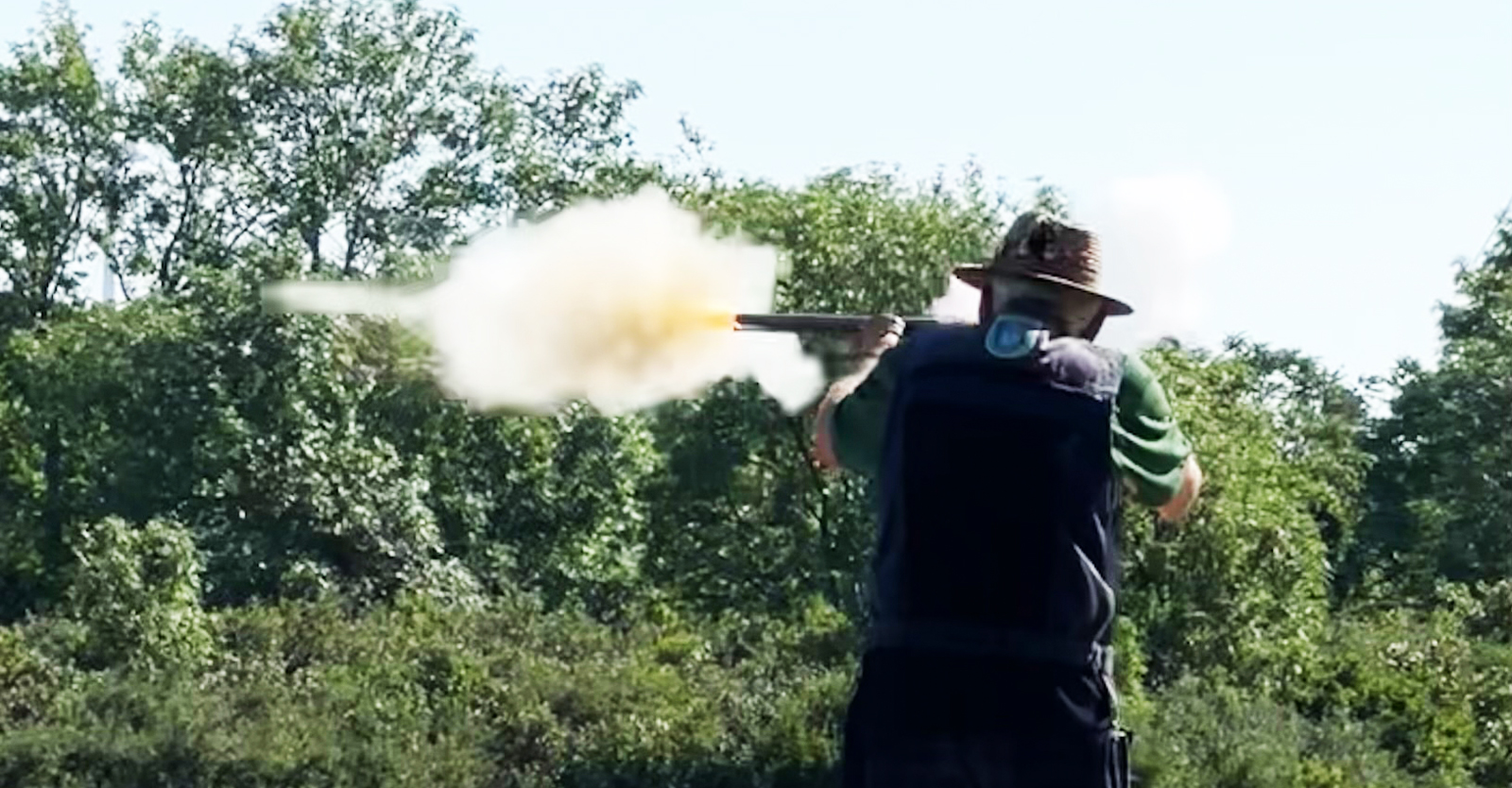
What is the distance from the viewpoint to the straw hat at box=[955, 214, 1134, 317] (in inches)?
195

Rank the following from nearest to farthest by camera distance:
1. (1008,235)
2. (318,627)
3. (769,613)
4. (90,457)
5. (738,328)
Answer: (1008,235) < (738,328) < (318,627) < (769,613) < (90,457)

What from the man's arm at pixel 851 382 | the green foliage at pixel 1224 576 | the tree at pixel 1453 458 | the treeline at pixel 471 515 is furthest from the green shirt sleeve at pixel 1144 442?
the tree at pixel 1453 458

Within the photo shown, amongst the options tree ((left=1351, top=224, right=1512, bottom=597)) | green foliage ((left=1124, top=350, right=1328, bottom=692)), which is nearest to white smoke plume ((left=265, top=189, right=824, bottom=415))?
green foliage ((left=1124, top=350, right=1328, bottom=692))

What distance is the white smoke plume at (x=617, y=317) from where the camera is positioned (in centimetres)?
611

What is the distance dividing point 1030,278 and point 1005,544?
435mm

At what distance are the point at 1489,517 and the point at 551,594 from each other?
28.3 feet

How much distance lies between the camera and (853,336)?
5441 millimetres

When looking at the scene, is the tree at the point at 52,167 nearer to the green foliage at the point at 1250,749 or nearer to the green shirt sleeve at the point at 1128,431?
the green foliage at the point at 1250,749

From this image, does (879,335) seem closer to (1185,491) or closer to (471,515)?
(1185,491)

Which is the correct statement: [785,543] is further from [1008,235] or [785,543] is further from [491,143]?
[1008,235]

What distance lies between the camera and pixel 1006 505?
482 centimetres

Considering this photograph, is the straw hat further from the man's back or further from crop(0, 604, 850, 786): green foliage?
crop(0, 604, 850, 786): green foliage

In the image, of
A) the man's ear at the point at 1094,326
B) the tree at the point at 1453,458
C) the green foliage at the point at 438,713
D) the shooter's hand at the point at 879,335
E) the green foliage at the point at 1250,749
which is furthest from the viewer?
the tree at the point at 1453,458

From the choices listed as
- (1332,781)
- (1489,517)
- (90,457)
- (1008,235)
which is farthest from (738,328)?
(1489,517)
